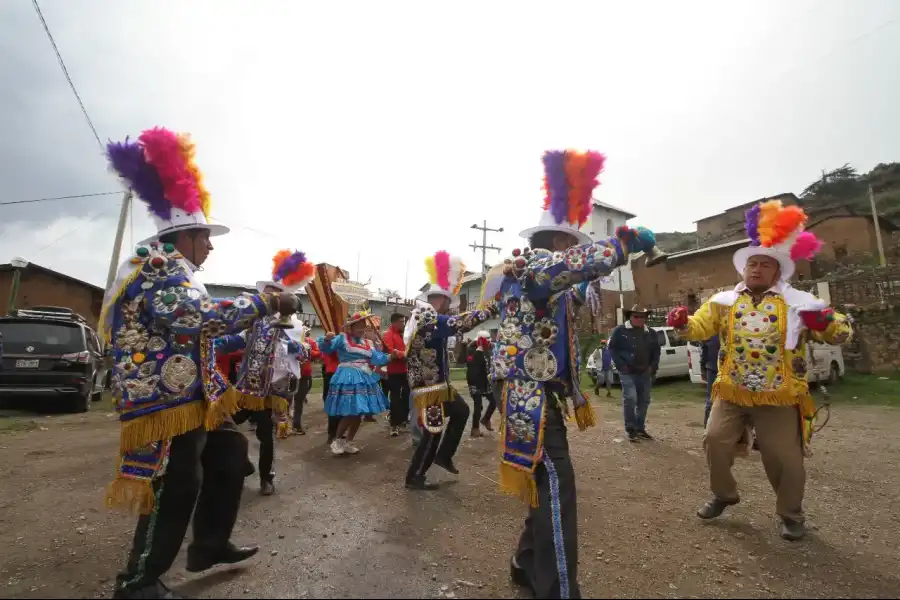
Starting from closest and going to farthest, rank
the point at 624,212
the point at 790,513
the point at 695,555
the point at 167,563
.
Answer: the point at 167,563
the point at 695,555
the point at 790,513
the point at 624,212

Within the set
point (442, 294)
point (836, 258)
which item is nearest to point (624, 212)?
point (836, 258)

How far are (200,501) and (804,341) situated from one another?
4021 millimetres

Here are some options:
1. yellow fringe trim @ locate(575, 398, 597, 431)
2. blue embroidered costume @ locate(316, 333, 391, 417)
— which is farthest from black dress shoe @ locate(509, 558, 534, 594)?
blue embroidered costume @ locate(316, 333, 391, 417)

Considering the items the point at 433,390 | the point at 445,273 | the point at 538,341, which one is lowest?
the point at 433,390

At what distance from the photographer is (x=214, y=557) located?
103 inches

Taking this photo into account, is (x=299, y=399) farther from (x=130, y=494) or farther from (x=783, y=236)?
(x=783, y=236)

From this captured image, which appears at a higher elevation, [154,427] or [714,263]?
[714,263]

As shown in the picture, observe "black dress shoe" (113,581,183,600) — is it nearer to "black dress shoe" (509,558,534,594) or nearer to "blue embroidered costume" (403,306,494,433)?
"black dress shoe" (509,558,534,594)

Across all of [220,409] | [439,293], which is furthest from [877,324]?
[220,409]

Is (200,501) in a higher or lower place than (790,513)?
higher

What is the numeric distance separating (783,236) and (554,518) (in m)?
2.66

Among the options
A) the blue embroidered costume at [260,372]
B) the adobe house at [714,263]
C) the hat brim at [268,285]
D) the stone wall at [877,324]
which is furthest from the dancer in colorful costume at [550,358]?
the adobe house at [714,263]

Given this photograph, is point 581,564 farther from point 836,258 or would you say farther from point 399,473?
point 836,258

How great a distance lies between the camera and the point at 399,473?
196 inches
